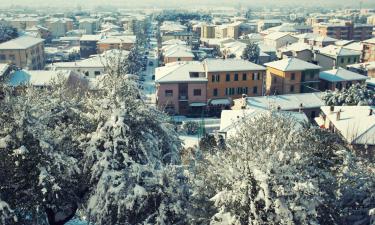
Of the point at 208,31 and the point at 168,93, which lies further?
the point at 208,31

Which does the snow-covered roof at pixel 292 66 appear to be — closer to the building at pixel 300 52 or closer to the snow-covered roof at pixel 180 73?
the snow-covered roof at pixel 180 73

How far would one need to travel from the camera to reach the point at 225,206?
12.8 m

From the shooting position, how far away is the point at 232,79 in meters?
47.8

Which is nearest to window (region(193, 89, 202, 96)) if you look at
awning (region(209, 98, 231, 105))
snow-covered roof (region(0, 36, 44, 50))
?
awning (region(209, 98, 231, 105))

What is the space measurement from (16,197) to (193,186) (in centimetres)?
667

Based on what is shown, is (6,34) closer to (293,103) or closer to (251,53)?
A: (251,53)

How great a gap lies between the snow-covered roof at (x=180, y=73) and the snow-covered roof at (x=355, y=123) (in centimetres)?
1709

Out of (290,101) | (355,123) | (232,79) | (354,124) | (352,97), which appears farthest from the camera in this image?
(232,79)

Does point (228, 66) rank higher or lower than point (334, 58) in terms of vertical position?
higher

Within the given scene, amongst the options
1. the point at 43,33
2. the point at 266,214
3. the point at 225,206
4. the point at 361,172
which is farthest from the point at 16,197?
the point at 43,33

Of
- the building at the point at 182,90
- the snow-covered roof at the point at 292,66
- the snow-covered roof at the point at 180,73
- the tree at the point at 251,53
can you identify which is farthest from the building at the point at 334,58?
the building at the point at 182,90

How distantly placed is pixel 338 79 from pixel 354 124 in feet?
78.8

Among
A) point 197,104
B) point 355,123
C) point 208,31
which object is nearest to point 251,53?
point 197,104

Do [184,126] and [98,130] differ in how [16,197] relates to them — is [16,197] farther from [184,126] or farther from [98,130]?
[184,126]
